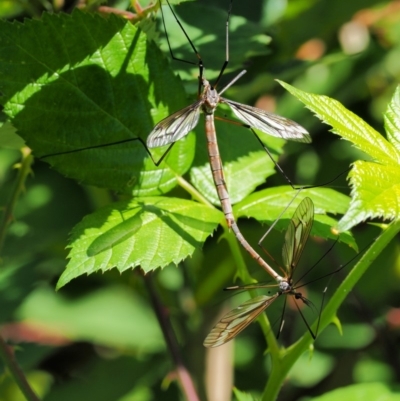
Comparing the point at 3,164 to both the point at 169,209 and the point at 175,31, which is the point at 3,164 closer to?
the point at 175,31

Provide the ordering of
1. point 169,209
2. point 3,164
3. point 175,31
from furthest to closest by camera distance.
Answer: point 3,164 → point 175,31 → point 169,209

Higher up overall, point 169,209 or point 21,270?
point 169,209

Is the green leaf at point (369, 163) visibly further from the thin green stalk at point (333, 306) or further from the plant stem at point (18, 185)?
the plant stem at point (18, 185)

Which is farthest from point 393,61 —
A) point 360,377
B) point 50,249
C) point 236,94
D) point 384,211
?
point 384,211

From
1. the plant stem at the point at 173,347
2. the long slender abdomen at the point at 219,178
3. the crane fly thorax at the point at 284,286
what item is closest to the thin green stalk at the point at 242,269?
the long slender abdomen at the point at 219,178

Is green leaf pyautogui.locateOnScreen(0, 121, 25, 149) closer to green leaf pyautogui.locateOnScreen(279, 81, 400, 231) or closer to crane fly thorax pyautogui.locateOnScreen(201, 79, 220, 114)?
crane fly thorax pyautogui.locateOnScreen(201, 79, 220, 114)

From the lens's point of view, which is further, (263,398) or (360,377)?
(360,377)

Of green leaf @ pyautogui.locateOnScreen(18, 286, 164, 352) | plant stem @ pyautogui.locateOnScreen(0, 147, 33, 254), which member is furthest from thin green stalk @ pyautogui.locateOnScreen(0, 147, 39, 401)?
green leaf @ pyautogui.locateOnScreen(18, 286, 164, 352)
